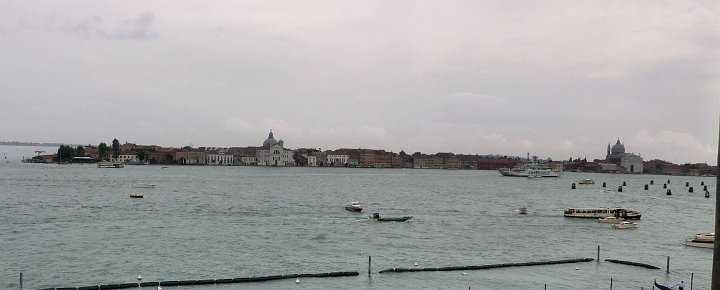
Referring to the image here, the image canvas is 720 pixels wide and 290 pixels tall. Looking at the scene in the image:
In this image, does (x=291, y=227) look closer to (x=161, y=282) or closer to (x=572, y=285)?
(x=161, y=282)

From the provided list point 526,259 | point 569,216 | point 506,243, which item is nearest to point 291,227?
point 506,243

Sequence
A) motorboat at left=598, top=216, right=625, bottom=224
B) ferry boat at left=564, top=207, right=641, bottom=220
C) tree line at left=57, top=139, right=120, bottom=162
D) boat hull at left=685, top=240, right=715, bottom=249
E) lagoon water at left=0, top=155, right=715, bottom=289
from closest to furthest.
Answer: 1. lagoon water at left=0, top=155, right=715, bottom=289
2. boat hull at left=685, top=240, right=715, bottom=249
3. motorboat at left=598, top=216, right=625, bottom=224
4. ferry boat at left=564, top=207, right=641, bottom=220
5. tree line at left=57, top=139, right=120, bottom=162

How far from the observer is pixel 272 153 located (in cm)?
18888

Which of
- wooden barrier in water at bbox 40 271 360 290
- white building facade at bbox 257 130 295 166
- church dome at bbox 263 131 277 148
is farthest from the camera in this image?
church dome at bbox 263 131 277 148

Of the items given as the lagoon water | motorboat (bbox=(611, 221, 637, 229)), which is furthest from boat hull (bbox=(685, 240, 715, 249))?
motorboat (bbox=(611, 221, 637, 229))

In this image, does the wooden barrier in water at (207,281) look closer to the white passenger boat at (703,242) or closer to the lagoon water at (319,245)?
the lagoon water at (319,245)

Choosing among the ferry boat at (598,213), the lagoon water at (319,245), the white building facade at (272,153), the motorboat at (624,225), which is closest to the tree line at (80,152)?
the white building facade at (272,153)

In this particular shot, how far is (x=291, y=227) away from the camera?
33625 millimetres

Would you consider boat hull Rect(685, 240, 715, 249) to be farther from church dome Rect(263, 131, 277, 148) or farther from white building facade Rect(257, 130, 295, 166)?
church dome Rect(263, 131, 277, 148)

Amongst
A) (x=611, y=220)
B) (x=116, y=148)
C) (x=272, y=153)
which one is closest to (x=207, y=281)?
(x=611, y=220)

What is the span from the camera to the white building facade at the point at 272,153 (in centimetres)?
18888

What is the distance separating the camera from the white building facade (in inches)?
7436

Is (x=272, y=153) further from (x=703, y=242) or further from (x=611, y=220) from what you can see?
(x=703, y=242)

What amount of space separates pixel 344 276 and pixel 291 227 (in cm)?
1296
